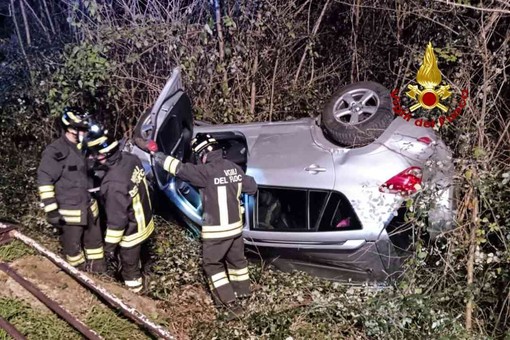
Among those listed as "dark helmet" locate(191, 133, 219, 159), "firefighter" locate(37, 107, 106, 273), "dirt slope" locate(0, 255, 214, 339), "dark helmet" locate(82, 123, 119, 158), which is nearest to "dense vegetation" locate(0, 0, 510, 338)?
"dirt slope" locate(0, 255, 214, 339)

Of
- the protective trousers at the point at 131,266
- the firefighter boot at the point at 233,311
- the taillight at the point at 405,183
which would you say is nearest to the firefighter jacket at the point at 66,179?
the protective trousers at the point at 131,266

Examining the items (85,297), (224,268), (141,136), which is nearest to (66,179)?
(141,136)

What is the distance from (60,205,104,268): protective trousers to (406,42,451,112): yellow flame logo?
10.7ft

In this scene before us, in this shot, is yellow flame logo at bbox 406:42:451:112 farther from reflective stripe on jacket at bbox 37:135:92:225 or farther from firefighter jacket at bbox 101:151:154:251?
reflective stripe on jacket at bbox 37:135:92:225

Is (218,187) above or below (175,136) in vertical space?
below

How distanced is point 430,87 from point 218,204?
2110 mm

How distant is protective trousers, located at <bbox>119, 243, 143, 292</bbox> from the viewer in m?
5.59

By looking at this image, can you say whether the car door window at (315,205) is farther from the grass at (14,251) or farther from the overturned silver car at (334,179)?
the grass at (14,251)

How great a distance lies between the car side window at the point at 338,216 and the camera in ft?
16.6

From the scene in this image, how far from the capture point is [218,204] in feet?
17.1

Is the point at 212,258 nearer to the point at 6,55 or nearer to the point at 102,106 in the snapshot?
the point at 102,106

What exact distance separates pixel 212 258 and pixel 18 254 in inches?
70.8

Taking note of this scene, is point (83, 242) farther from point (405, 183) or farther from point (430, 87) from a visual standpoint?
point (430, 87)

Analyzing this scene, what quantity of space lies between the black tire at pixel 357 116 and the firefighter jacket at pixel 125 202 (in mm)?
1843
